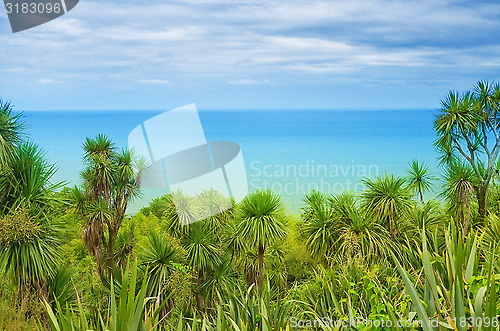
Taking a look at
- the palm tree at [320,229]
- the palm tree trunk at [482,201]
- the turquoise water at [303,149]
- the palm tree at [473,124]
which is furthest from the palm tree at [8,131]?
the turquoise water at [303,149]

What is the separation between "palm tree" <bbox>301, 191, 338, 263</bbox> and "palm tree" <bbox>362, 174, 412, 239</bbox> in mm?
886

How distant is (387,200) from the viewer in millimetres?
11086

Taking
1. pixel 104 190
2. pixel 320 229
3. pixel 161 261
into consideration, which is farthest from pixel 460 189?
pixel 104 190

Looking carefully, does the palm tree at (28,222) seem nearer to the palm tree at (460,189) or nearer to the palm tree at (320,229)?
the palm tree at (320,229)

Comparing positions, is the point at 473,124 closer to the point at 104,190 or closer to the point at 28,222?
the point at 104,190

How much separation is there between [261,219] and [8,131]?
16.1 ft

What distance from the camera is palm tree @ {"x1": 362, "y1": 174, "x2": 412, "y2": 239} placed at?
11062 millimetres

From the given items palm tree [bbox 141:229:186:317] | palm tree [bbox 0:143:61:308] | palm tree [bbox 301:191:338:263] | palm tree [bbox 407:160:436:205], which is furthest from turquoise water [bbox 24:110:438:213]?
palm tree [bbox 0:143:61:308]

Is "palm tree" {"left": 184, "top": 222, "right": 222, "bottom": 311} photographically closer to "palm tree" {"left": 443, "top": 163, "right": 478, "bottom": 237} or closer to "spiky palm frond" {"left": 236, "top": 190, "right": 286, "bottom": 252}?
"spiky palm frond" {"left": 236, "top": 190, "right": 286, "bottom": 252}

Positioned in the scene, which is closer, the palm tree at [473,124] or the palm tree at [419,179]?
the palm tree at [473,124]

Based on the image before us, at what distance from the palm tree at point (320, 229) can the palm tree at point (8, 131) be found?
21.3ft

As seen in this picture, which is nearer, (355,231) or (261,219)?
(261,219)

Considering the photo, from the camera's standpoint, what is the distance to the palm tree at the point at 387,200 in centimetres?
1106

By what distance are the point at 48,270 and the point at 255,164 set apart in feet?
194
